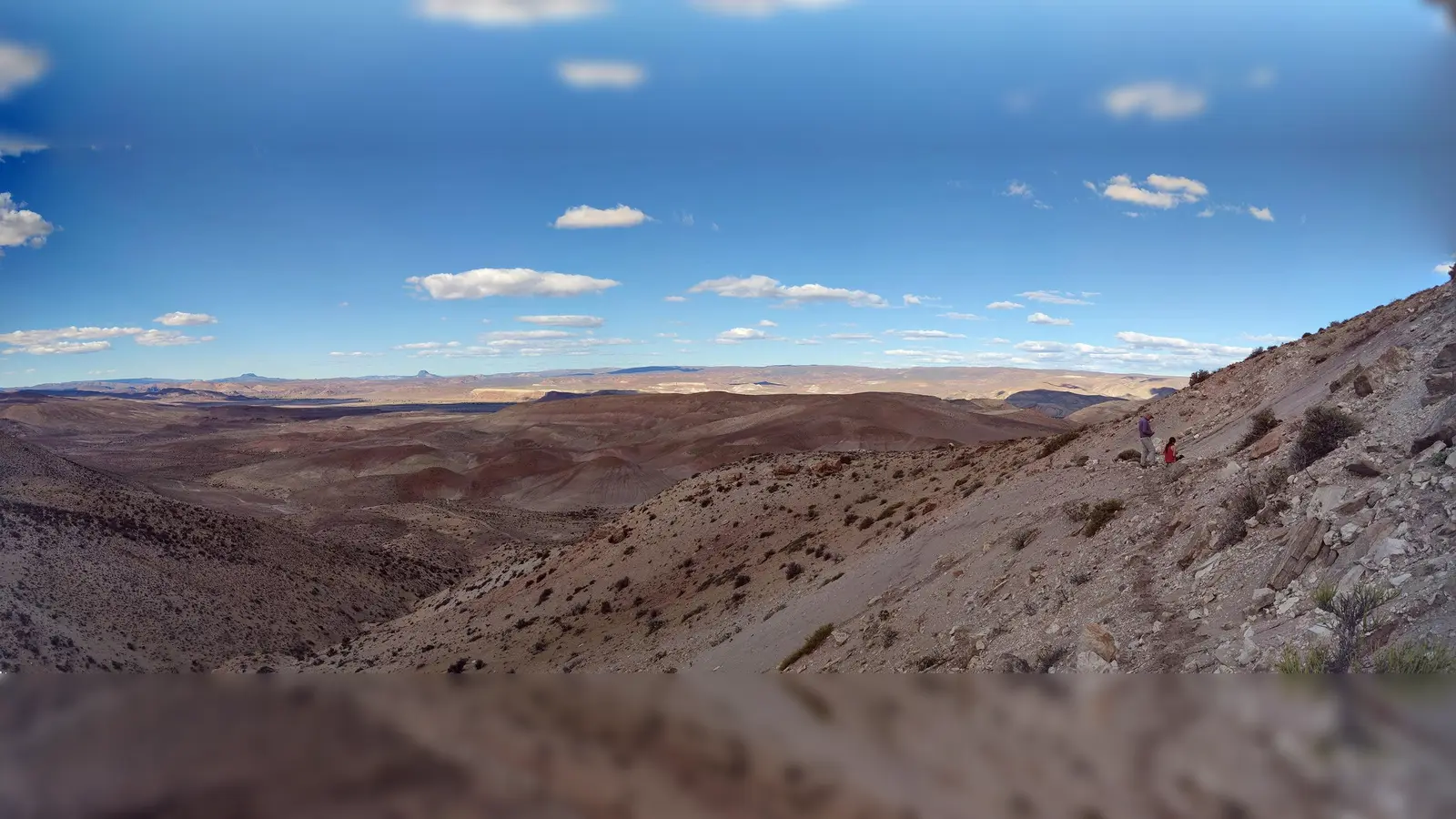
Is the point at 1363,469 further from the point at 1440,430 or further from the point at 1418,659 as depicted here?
the point at 1418,659

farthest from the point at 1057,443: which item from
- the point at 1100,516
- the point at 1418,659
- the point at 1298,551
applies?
the point at 1418,659

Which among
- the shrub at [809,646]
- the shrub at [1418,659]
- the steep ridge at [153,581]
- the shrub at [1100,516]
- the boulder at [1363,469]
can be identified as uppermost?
the boulder at [1363,469]

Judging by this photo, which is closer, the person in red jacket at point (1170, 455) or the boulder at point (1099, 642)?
the boulder at point (1099, 642)

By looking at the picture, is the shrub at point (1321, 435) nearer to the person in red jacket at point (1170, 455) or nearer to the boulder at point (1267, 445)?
the boulder at point (1267, 445)

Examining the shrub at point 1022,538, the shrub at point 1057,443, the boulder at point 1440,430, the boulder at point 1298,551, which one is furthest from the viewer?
the shrub at point 1057,443

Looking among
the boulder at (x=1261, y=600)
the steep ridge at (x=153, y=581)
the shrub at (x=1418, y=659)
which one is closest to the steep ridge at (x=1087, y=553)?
the boulder at (x=1261, y=600)

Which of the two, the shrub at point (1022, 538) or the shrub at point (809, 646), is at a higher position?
the shrub at point (1022, 538)

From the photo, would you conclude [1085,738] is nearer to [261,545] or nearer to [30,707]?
[30,707]
